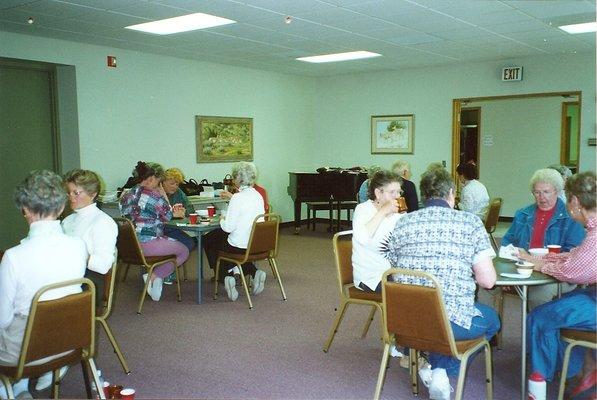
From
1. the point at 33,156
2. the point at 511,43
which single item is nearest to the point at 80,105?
the point at 33,156

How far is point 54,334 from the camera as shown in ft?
8.18

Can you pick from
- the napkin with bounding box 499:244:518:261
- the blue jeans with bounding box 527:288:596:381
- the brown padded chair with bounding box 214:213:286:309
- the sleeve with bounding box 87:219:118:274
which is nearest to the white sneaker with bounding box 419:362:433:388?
the blue jeans with bounding box 527:288:596:381

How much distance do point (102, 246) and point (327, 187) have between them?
622cm

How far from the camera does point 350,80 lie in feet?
33.6

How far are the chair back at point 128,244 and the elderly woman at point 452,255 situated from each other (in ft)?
8.57

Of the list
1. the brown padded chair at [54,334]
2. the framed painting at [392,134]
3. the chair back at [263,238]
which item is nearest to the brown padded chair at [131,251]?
the chair back at [263,238]

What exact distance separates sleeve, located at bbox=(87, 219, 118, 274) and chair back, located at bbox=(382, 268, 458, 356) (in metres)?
1.59

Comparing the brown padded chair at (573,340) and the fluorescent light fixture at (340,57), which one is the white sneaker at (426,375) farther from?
the fluorescent light fixture at (340,57)

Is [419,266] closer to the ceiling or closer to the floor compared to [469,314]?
closer to the ceiling

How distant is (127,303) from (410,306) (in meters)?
3.35

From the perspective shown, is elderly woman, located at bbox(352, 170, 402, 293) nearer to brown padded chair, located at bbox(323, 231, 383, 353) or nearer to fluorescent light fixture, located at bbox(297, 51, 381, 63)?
brown padded chair, located at bbox(323, 231, 383, 353)

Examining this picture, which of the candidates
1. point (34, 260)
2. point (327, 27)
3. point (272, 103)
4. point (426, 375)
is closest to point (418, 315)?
point (426, 375)

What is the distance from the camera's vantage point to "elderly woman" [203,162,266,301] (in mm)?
5113

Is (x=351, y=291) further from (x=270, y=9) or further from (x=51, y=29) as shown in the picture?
(x=51, y=29)
